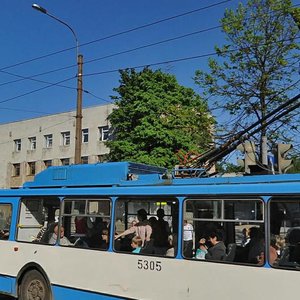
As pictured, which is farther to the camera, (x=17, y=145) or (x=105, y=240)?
(x=17, y=145)

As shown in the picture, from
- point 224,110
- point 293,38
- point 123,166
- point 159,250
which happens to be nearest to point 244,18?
point 293,38

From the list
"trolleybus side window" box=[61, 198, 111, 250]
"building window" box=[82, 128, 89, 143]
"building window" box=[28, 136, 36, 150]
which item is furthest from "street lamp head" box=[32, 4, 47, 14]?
"building window" box=[28, 136, 36, 150]

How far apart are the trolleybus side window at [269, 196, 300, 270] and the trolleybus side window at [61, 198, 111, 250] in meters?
2.77

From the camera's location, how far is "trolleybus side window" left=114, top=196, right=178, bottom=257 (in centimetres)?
663

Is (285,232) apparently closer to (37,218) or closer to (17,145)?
(37,218)

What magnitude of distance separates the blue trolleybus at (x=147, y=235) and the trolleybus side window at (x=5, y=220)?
0.07 feet

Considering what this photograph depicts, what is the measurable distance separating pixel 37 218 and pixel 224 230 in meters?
4.09

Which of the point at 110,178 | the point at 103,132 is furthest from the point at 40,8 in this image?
the point at 103,132

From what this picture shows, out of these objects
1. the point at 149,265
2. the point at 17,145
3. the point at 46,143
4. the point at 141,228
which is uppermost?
the point at 17,145

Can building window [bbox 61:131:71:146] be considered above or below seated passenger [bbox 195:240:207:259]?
above

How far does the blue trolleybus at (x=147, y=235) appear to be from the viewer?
558 cm

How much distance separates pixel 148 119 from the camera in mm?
32406

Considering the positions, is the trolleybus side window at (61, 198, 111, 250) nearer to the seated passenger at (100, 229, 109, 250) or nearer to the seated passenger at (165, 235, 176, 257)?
the seated passenger at (100, 229, 109, 250)

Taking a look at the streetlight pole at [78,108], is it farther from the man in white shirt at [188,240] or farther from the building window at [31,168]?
the building window at [31,168]
